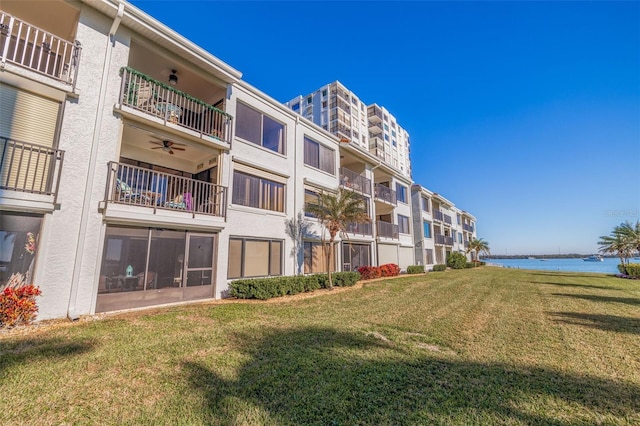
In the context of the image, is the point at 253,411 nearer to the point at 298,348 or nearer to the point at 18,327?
the point at 298,348

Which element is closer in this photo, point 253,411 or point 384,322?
point 253,411

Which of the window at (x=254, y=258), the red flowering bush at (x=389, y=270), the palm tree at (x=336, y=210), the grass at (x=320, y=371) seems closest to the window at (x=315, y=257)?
the palm tree at (x=336, y=210)

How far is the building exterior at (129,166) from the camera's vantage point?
712 cm

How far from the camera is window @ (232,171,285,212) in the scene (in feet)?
40.4

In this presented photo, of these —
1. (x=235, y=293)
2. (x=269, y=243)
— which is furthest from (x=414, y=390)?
(x=269, y=243)

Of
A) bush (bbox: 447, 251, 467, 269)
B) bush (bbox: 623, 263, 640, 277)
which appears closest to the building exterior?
bush (bbox: 447, 251, 467, 269)

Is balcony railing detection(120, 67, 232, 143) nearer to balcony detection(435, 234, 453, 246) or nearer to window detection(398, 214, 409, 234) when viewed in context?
window detection(398, 214, 409, 234)

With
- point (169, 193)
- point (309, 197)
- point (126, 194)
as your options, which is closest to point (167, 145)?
point (169, 193)

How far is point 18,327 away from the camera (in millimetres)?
6312

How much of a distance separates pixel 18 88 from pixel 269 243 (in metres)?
9.62

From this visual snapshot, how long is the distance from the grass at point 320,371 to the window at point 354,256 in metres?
10.7

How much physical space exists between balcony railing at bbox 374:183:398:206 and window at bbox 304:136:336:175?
19.8 ft

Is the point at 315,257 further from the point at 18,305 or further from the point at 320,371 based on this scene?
the point at 18,305

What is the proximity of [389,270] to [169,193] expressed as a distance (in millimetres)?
17055
